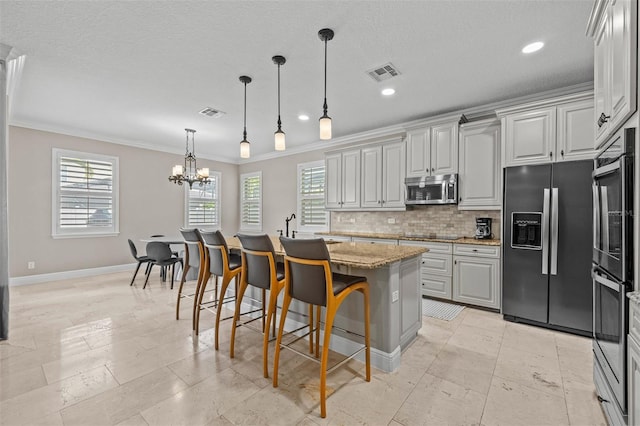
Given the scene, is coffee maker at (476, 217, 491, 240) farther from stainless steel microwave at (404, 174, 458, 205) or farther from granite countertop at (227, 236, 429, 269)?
granite countertop at (227, 236, 429, 269)

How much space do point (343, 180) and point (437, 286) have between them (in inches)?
→ 93.5

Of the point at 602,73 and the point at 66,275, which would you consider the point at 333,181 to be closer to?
the point at 602,73

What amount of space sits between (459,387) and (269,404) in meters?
1.34

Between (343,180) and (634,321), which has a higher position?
(343,180)

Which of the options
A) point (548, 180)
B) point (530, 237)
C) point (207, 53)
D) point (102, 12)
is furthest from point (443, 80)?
point (102, 12)

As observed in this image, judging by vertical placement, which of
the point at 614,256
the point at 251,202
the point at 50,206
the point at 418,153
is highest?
the point at 418,153

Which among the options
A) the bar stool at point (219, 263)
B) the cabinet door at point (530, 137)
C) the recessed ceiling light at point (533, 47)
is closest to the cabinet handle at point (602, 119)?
the recessed ceiling light at point (533, 47)

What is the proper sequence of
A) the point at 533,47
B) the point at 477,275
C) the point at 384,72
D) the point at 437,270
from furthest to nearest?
1. the point at 437,270
2. the point at 477,275
3. the point at 384,72
4. the point at 533,47

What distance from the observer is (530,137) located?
129 inches

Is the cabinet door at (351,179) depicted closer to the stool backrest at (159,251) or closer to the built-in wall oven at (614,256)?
the stool backrest at (159,251)

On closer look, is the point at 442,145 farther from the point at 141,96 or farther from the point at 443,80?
the point at 141,96

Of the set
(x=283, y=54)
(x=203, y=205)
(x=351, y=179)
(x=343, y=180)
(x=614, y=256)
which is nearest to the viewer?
(x=614, y=256)

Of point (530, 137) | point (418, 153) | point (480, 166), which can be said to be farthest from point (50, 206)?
point (530, 137)

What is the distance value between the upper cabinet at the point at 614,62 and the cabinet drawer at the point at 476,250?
1.91 meters
